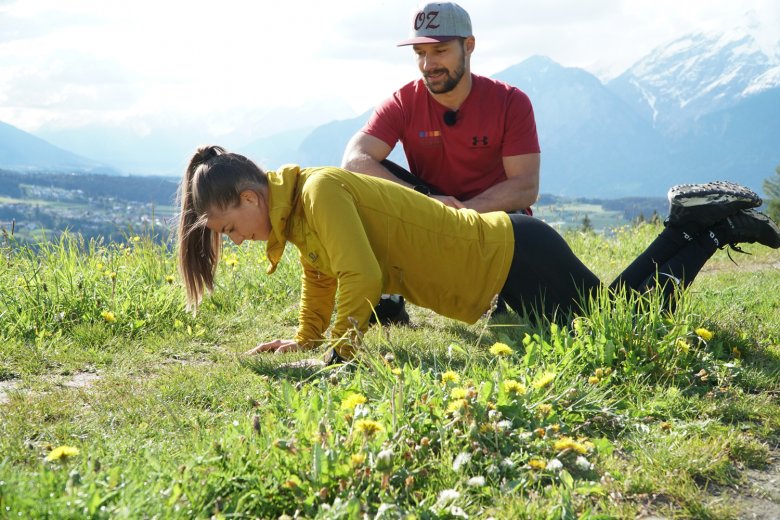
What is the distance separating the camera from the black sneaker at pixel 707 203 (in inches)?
168

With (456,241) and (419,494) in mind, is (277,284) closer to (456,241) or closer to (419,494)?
(456,241)

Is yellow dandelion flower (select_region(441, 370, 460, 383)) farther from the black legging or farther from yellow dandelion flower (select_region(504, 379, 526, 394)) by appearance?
the black legging

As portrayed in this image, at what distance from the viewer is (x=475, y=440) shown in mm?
2506

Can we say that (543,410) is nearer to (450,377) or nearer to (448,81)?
(450,377)

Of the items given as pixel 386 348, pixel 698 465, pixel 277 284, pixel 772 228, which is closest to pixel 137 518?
pixel 698 465

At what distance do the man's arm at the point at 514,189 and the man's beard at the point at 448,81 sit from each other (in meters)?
0.67

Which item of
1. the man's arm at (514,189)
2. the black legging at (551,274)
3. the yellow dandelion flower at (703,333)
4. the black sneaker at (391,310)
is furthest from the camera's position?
the man's arm at (514,189)

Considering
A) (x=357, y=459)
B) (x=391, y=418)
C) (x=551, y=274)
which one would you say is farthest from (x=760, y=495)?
(x=551, y=274)

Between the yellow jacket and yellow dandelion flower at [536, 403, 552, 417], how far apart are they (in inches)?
42.5

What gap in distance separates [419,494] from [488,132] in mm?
3761

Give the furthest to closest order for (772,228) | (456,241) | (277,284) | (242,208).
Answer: (277,284)
(772,228)
(456,241)
(242,208)

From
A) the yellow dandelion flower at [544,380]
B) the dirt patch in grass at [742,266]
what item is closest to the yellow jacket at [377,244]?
the yellow dandelion flower at [544,380]

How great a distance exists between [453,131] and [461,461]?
3625mm

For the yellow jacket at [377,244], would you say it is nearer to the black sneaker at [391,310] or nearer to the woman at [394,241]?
the woman at [394,241]
